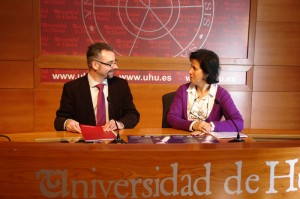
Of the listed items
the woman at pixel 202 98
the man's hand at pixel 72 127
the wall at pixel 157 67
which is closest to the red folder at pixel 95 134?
the man's hand at pixel 72 127

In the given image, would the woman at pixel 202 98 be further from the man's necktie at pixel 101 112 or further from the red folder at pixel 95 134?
the red folder at pixel 95 134

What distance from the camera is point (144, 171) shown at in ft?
4.54

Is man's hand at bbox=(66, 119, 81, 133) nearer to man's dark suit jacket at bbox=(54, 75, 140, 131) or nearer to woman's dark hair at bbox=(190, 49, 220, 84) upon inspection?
man's dark suit jacket at bbox=(54, 75, 140, 131)

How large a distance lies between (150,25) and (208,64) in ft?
5.05

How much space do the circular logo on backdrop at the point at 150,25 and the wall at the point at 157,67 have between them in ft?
0.53

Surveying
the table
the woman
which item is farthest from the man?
the table

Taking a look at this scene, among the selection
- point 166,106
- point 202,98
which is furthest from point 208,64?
point 166,106

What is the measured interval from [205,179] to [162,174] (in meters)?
0.19

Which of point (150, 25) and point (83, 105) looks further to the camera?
point (150, 25)

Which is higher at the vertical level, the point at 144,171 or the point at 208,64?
the point at 208,64

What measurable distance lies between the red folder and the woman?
2.11 feet

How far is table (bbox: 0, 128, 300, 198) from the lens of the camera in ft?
4.46

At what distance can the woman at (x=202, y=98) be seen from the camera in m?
2.59

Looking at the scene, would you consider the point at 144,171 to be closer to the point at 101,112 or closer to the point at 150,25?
the point at 101,112
